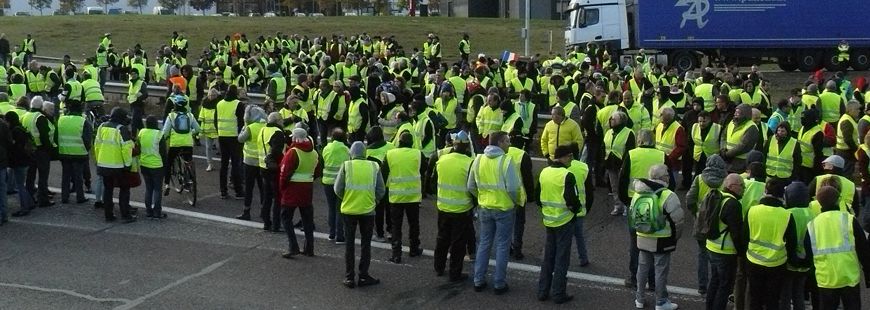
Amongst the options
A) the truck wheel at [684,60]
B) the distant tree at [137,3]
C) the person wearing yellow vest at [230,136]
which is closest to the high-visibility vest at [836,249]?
the person wearing yellow vest at [230,136]

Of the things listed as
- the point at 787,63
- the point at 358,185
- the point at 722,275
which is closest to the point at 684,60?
the point at 787,63

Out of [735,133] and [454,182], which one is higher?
[735,133]

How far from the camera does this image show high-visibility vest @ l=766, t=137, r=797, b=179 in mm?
12102

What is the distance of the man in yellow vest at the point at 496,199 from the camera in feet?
32.0

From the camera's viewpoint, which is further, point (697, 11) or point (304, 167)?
point (697, 11)

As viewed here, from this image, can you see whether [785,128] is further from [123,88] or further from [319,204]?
[123,88]

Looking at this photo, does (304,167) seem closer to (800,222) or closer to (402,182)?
(402,182)

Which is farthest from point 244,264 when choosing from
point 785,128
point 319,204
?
point 785,128

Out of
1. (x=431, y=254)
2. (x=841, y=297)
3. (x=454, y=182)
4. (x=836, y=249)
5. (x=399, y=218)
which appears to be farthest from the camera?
(x=431, y=254)

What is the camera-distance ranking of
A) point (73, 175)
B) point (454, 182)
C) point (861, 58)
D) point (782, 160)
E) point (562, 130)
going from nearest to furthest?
point (454, 182), point (782, 160), point (562, 130), point (73, 175), point (861, 58)

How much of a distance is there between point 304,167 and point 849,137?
756cm

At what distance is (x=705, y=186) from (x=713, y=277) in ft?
3.03

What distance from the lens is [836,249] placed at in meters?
7.70

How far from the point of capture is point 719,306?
870 centimetres
